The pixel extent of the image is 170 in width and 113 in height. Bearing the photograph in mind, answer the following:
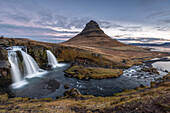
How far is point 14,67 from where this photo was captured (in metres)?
39.7

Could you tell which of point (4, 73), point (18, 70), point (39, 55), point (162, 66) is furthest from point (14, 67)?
point (162, 66)

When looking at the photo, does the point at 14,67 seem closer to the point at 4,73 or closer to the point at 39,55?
the point at 4,73

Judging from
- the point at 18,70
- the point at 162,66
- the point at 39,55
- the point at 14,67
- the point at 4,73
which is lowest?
the point at 162,66

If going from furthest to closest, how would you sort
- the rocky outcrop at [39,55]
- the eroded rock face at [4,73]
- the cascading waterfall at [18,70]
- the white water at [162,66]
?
the white water at [162,66] < the rocky outcrop at [39,55] < the cascading waterfall at [18,70] < the eroded rock face at [4,73]

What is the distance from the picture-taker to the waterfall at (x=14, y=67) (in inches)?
1505

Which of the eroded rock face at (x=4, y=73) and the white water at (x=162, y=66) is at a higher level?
the eroded rock face at (x=4, y=73)

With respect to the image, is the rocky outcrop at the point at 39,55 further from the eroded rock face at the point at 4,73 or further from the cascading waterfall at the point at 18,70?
the eroded rock face at the point at 4,73

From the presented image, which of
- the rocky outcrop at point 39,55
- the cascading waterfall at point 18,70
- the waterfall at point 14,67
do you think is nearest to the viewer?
the cascading waterfall at point 18,70

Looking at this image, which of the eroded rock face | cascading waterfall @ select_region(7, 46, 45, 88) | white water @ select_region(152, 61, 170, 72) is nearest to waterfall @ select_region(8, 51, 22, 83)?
cascading waterfall @ select_region(7, 46, 45, 88)

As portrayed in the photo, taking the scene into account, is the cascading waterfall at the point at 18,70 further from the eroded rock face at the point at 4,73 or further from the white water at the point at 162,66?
the white water at the point at 162,66

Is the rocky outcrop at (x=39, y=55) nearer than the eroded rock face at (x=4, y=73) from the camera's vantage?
No

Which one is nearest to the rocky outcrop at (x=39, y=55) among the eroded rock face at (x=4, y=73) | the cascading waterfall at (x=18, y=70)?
the cascading waterfall at (x=18, y=70)

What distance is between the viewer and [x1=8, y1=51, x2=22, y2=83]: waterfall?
38234mm

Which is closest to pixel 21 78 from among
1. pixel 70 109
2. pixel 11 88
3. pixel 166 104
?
pixel 11 88
